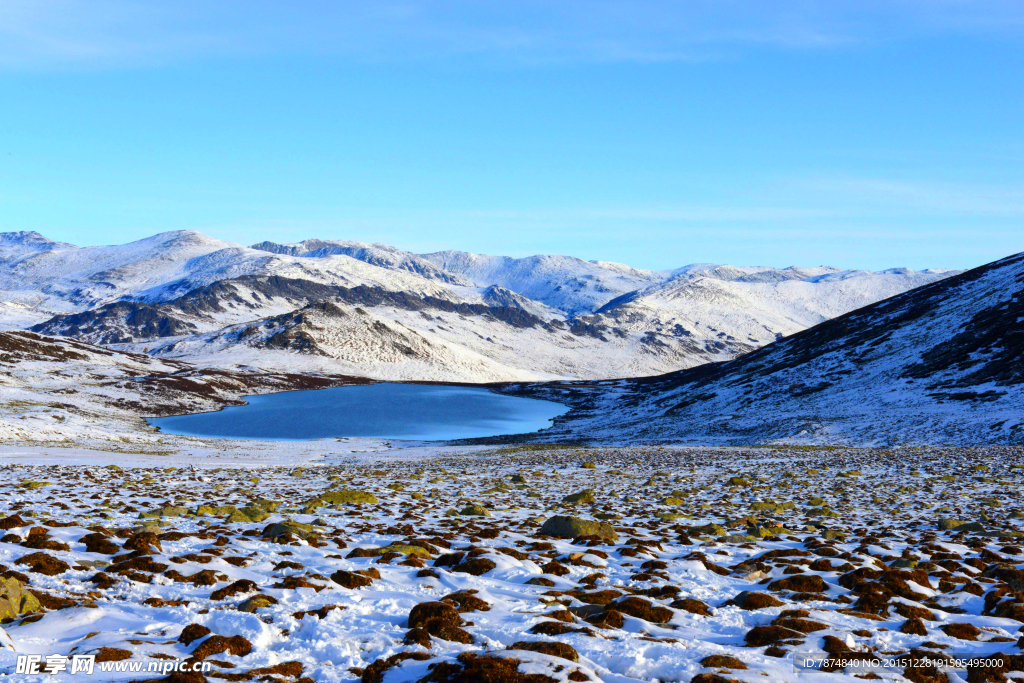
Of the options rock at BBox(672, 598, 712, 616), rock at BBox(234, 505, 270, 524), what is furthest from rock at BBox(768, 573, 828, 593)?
rock at BBox(234, 505, 270, 524)

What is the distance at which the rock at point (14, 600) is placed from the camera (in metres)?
10.3

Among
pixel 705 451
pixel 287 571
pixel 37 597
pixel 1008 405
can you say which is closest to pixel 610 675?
pixel 287 571

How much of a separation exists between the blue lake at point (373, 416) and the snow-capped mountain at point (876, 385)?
13127mm

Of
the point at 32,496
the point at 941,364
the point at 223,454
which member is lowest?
the point at 223,454

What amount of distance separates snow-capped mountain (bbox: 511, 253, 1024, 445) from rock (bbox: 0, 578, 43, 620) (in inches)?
2133

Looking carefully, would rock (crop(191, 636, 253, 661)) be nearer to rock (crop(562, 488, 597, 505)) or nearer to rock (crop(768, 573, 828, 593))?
rock (crop(768, 573, 828, 593))

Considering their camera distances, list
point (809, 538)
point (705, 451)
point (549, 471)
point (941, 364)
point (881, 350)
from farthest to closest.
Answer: point (881, 350) < point (941, 364) < point (705, 451) < point (549, 471) < point (809, 538)

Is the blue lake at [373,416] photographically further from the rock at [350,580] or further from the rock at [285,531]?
the rock at [350,580]

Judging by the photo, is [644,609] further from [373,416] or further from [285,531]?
[373,416]

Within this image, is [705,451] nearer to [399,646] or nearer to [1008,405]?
[1008,405]

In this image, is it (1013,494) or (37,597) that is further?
(1013,494)

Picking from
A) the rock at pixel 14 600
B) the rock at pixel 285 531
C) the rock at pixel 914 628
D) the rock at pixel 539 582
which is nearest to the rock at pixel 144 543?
the rock at pixel 285 531

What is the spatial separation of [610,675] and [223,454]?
55352 mm

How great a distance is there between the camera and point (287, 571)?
13836 mm
